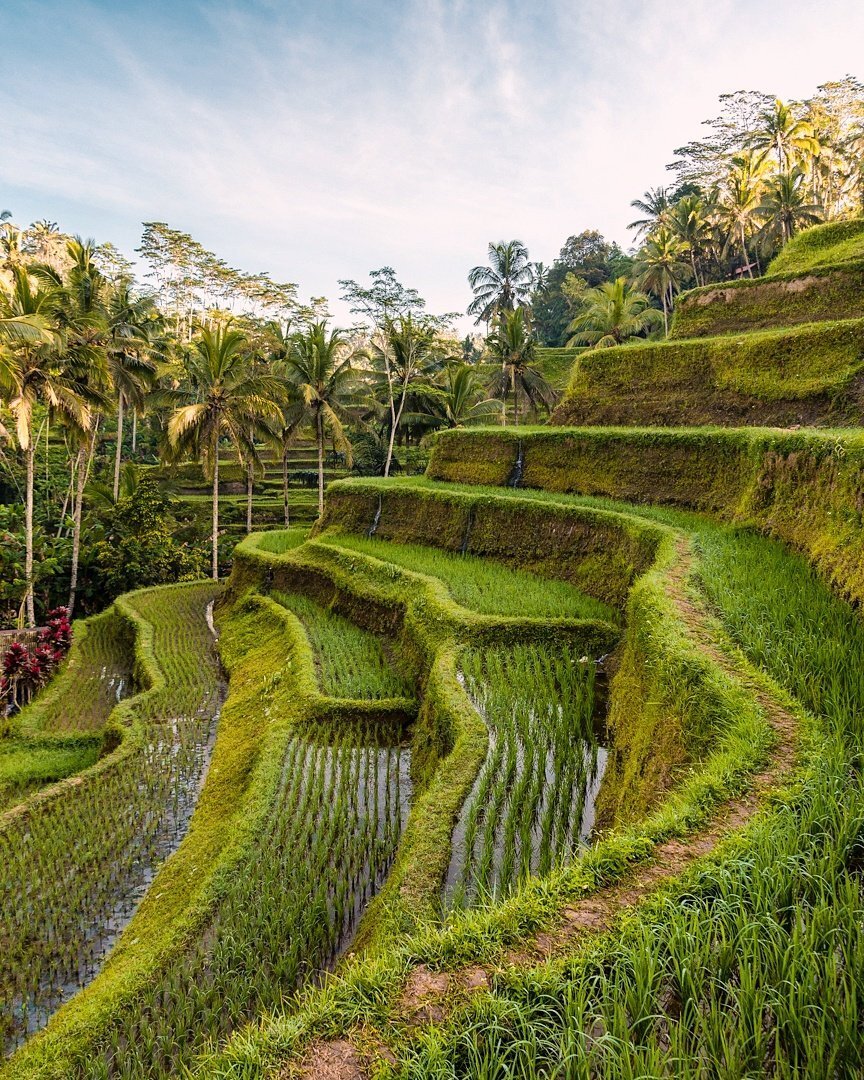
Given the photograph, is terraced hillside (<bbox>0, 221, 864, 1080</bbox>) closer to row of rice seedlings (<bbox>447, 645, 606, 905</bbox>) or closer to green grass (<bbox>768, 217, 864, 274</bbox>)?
row of rice seedlings (<bbox>447, 645, 606, 905</bbox>)

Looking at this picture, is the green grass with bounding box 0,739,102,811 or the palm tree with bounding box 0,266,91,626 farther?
the palm tree with bounding box 0,266,91,626

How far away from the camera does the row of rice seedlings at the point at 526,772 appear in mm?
3668

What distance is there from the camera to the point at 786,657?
3930 mm

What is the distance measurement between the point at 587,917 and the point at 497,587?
681 cm

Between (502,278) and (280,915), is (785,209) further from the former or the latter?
(280,915)

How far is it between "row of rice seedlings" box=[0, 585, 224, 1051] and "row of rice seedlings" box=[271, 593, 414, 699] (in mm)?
1924

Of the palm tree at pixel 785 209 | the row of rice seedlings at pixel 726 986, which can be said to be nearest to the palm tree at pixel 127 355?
the row of rice seedlings at pixel 726 986

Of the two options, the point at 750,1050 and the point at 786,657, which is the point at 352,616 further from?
the point at 750,1050

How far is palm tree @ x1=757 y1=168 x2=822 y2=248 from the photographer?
25016mm

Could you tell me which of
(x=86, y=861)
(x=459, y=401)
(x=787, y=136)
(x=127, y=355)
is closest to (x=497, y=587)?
(x=86, y=861)

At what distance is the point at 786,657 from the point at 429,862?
8.62ft

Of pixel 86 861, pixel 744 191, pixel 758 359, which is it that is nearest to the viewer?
pixel 86 861

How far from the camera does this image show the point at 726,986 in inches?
70.9

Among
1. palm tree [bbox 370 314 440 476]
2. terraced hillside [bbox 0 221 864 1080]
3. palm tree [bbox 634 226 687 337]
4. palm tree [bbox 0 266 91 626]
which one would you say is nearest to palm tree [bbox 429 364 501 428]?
palm tree [bbox 370 314 440 476]
